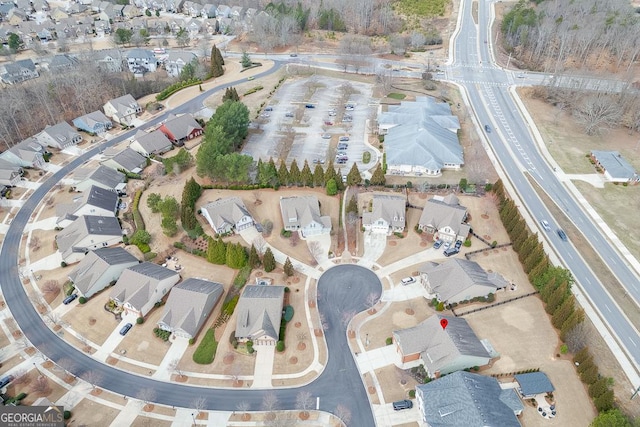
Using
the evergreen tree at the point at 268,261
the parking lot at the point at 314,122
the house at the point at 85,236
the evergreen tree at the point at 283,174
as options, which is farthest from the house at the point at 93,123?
the evergreen tree at the point at 268,261

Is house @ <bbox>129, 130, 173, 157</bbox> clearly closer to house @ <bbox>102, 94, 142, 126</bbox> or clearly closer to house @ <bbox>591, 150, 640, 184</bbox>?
house @ <bbox>102, 94, 142, 126</bbox>

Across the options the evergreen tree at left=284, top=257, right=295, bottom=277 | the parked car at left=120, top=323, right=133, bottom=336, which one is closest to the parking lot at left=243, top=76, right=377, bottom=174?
the evergreen tree at left=284, top=257, right=295, bottom=277

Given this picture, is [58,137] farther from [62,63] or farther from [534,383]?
[534,383]

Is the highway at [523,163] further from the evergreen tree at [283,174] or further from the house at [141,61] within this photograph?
the house at [141,61]

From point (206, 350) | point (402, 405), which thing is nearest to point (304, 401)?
point (402, 405)

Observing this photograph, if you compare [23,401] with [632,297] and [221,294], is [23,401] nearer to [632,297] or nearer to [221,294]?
[221,294]

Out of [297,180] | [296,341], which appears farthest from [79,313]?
[297,180]
